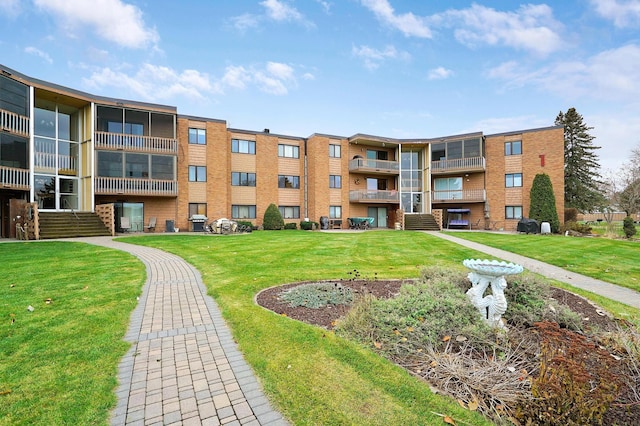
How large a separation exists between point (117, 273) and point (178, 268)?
1535mm

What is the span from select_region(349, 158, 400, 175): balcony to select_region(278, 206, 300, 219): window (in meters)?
6.87

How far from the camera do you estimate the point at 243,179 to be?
26969 mm

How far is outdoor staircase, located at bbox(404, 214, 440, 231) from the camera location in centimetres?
2758

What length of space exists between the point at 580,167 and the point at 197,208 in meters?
43.6

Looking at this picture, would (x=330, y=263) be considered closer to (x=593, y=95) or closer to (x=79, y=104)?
(x=593, y=95)

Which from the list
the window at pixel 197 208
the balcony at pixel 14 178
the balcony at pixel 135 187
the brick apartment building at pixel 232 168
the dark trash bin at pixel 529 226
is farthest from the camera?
the window at pixel 197 208

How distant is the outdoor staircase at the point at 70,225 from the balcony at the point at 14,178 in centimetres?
199

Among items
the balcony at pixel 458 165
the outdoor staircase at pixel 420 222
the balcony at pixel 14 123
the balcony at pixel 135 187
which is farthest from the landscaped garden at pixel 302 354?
the balcony at pixel 458 165

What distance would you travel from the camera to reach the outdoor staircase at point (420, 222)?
27581 mm

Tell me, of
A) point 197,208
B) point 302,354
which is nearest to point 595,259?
point 302,354

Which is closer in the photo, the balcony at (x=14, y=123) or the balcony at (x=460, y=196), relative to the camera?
the balcony at (x=14, y=123)

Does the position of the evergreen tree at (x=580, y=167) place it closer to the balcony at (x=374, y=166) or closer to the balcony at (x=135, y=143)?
the balcony at (x=374, y=166)

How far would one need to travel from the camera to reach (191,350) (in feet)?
Result: 12.4

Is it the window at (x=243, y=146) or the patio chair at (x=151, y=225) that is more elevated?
the window at (x=243, y=146)
